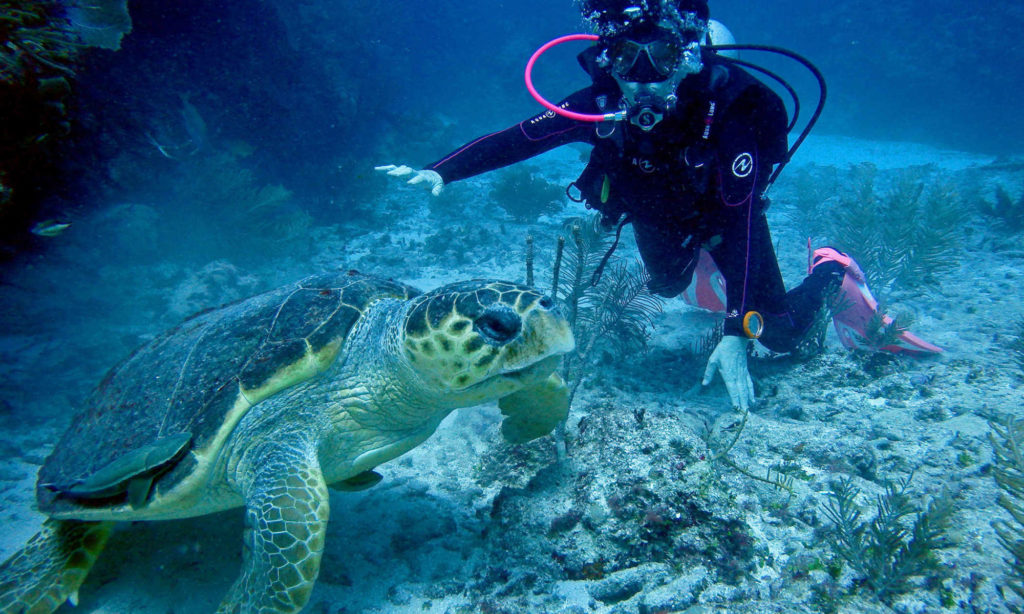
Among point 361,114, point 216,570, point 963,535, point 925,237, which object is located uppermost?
point 361,114

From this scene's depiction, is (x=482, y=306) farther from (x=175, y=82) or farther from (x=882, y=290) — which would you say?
(x=175, y=82)

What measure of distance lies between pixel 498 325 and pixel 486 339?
0.09 meters

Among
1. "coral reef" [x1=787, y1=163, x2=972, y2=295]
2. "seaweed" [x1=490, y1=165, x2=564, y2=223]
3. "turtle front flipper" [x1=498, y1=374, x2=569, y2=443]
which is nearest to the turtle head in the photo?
"turtle front flipper" [x1=498, y1=374, x2=569, y2=443]

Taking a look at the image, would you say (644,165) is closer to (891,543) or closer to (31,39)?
(891,543)

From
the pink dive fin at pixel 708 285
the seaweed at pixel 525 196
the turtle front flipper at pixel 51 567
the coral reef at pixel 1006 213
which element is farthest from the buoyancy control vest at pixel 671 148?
the coral reef at pixel 1006 213

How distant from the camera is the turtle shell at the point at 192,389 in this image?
2199mm

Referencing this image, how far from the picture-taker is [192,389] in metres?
2.43

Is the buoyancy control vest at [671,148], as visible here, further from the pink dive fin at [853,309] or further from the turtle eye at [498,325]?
the turtle eye at [498,325]

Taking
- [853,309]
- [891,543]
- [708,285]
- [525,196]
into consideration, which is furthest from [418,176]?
[525,196]

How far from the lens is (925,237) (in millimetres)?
6430

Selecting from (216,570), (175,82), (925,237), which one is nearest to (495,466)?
(216,570)

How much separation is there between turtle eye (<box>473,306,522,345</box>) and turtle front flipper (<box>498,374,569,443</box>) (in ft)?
1.77

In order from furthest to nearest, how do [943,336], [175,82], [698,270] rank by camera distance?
[175,82] < [698,270] < [943,336]

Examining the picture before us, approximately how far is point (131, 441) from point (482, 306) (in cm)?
223
